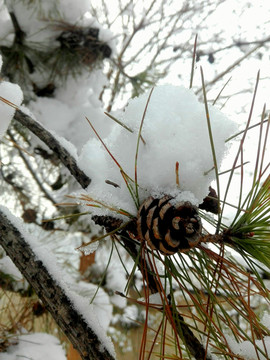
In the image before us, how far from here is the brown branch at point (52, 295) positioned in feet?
1.36

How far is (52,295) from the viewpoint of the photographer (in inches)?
17.3

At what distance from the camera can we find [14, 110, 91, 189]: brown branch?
19.5 inches

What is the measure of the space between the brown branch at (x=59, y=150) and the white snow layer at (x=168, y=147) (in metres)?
0.09

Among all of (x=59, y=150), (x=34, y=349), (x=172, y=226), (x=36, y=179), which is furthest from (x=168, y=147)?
(x=36, y=179)

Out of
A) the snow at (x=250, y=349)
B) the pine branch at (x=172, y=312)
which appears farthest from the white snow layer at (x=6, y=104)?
the snow at (x=250, y=349)

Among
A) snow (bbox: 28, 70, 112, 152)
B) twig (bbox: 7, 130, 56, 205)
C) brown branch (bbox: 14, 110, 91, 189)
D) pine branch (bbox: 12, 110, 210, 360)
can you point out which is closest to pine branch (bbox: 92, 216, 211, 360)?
pine branch (bbox: 12, 110, 210, 360)

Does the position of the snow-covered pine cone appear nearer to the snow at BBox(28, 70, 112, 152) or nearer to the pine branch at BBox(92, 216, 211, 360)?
the pine branch at BBox(92, 216, 211, 360)

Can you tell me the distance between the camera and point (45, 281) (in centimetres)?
45

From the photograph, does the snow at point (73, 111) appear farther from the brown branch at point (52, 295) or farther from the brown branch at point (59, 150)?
the brown branch at point (52, 295)

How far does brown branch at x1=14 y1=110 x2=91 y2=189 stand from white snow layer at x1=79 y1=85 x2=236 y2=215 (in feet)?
0.29

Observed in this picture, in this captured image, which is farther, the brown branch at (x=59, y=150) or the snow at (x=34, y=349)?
the snow at (x=34, y=349)

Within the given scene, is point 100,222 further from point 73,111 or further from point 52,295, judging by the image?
point 73,111

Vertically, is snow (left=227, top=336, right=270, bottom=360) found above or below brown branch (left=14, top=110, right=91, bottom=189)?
below

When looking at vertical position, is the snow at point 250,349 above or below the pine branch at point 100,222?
below
